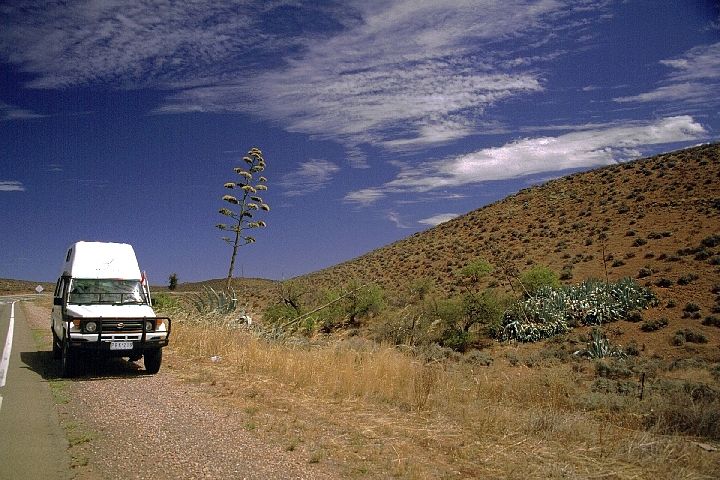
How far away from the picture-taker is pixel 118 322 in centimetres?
1023

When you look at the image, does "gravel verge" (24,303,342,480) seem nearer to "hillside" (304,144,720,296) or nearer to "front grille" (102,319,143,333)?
"front grille" (102,319,143,333)

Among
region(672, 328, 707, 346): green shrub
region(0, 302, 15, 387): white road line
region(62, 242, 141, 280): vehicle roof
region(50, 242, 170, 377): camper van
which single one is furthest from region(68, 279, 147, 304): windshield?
region(672, 328, 707, 346): green shrub

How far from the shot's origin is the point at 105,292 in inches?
455

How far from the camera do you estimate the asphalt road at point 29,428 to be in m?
5.31

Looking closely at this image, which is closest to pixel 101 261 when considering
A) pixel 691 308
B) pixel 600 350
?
pixel 600 350

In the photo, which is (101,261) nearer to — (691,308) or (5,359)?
(5,359)

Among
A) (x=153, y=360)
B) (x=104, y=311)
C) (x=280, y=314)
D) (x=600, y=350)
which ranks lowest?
(x=600, y=350)

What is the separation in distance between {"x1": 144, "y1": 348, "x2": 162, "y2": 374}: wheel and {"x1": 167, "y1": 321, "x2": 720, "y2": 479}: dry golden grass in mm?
637

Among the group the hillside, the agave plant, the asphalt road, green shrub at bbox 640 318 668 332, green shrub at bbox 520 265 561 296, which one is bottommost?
the agave plant

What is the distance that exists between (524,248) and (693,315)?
60.5ft

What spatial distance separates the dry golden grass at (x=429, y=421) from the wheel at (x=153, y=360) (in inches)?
25.1

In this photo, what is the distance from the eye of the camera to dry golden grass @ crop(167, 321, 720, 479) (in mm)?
5512

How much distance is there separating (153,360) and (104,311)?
1339 millimetres

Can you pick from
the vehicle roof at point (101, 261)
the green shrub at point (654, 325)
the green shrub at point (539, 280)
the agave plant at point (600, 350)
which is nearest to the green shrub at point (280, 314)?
the vehicle roof at point (101, 261)
